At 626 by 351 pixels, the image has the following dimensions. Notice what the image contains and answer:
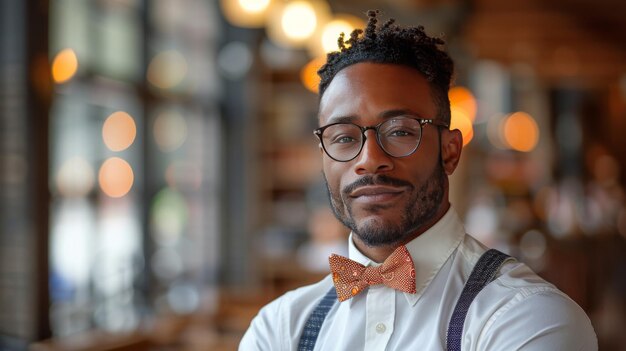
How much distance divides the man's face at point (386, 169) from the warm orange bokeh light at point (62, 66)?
3.90m

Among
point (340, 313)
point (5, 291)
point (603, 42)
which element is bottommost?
point (5, 291)

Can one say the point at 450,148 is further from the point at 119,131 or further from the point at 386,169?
the point at 119,131

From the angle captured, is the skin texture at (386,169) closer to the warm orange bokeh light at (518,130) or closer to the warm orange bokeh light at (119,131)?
the warm orange bokeh light at (119,131)

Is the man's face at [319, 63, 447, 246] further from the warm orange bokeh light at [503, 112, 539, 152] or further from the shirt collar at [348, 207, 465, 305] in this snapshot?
the warm orange bokeh light at [503, 112, 539, 152]

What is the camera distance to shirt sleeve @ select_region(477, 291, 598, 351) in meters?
1.15

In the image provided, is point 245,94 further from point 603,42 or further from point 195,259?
point 603,42

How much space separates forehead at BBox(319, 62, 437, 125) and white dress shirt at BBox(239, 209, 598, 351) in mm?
209

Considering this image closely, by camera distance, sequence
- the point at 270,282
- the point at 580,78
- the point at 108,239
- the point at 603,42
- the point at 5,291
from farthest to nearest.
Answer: the point at 580,78, the point at 603,42, the point at 270,282, the point at 108,239, the point at 5,291

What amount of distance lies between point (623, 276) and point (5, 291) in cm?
785

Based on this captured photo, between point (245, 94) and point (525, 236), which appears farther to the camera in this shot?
point (245, 94)

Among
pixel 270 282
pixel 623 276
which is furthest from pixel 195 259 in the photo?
pixel 623 276

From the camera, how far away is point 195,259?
8.87 meters

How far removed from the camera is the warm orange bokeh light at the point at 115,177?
6.63 metres

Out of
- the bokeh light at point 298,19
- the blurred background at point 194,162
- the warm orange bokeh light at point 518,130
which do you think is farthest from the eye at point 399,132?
the warm orange bokeh light at point 518,130
